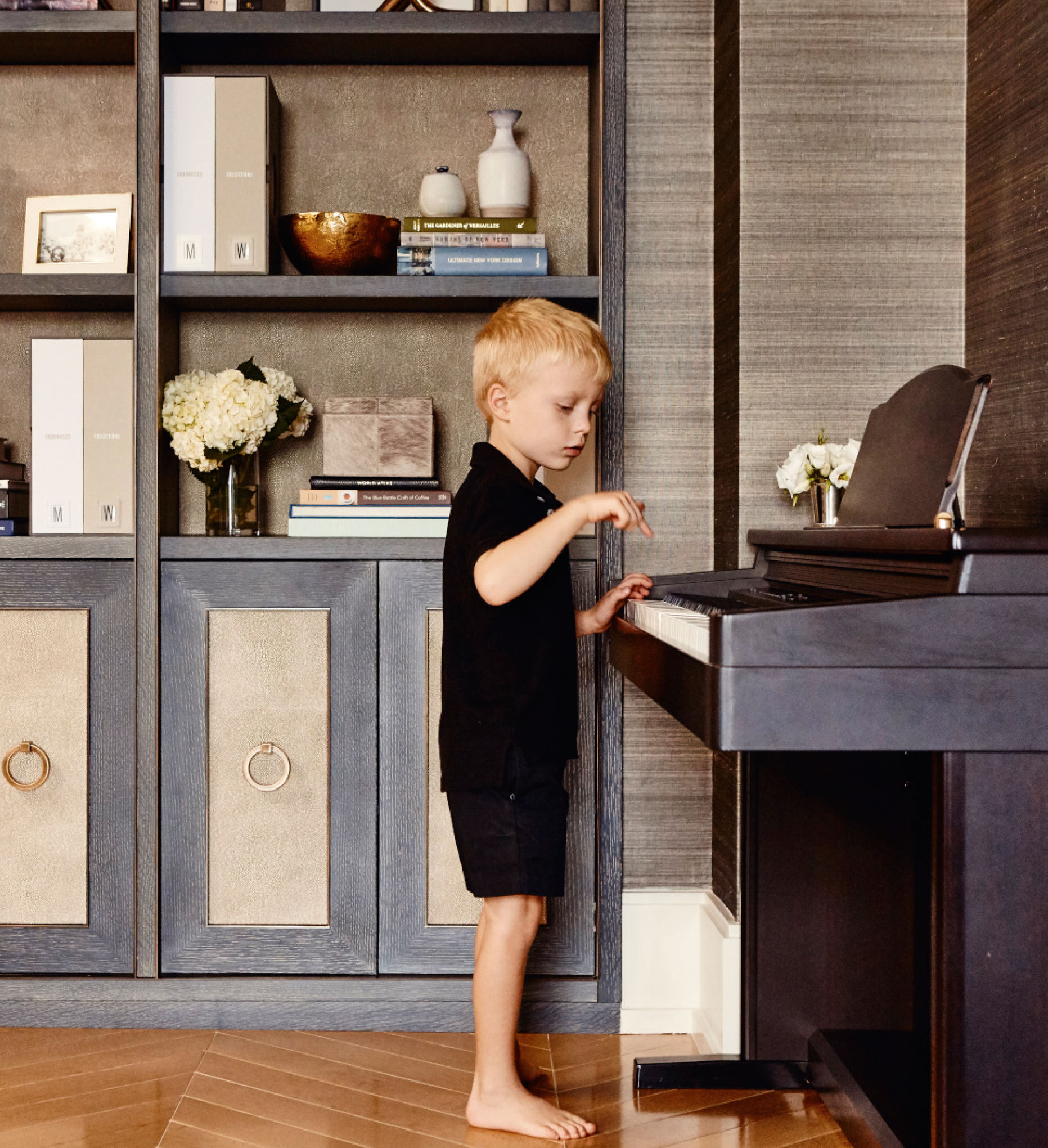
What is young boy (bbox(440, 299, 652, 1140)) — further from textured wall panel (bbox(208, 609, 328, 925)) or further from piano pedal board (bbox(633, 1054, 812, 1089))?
textured wall panel (bbox(208, 609, 328, 925))

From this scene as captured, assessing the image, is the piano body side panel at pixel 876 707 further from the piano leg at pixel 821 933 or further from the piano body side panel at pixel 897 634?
the piano leg at pixel 821 933

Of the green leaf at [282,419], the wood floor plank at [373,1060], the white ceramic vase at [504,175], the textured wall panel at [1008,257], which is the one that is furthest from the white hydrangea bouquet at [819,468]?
the wood floor plank at [373,1060]

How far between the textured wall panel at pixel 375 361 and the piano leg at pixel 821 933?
0.95 metres

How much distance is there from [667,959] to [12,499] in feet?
4.90

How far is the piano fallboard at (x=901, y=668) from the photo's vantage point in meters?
1.08

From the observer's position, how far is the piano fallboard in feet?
3.56

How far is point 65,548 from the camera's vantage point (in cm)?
208

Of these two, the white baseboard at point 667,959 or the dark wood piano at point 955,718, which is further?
the white baseboard at point 667,959

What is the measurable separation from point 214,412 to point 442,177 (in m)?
0.63

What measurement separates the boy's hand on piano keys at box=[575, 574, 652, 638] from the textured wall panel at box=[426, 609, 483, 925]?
1.15 feet

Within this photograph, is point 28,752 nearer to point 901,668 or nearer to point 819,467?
point 819,467

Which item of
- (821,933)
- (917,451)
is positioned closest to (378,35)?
(917,451)

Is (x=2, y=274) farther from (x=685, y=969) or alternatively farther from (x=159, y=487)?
(x=685, y=969)

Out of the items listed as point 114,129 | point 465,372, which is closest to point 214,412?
point 465,372
